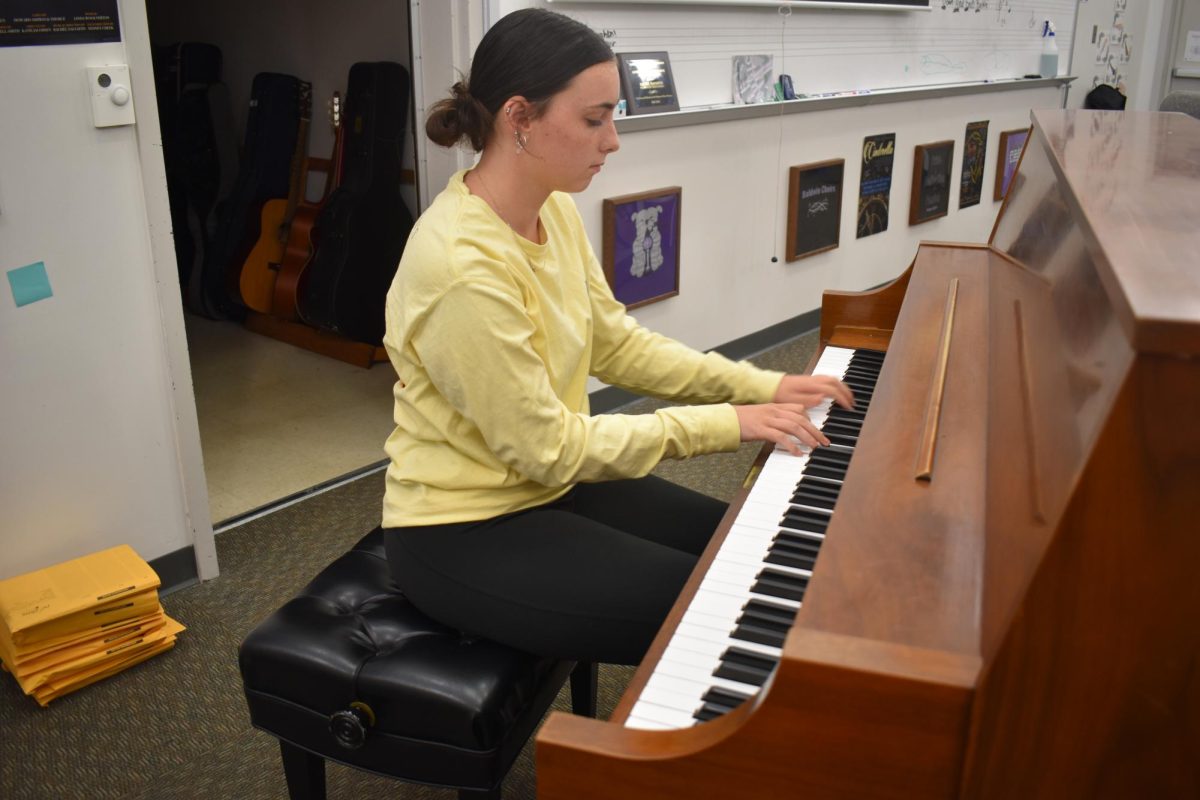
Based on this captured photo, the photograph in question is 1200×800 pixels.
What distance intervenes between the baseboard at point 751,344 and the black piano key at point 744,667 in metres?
2.55

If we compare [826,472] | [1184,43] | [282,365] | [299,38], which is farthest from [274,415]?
[1184,43]

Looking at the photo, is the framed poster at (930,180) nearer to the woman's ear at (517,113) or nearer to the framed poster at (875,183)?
the framed poster at (875,183)

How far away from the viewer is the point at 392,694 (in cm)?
135

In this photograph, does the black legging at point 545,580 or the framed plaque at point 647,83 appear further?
the framed plaque at point 647,83

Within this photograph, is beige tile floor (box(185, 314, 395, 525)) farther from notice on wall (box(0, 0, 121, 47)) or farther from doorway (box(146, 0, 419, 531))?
notice on wall (box(0, 0, 121, 47))

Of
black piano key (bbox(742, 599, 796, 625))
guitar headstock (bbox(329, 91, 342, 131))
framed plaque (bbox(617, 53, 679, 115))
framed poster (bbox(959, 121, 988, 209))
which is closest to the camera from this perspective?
black piano key (bbox(742, 599, 796, 625))

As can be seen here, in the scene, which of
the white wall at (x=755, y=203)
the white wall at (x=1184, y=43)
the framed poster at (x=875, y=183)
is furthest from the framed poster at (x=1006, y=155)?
the white wall at (x=1184, y=43)

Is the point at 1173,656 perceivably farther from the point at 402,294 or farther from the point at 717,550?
the point at 402,294

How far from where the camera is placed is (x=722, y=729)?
34.9 inches

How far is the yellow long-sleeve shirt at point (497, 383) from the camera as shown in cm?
136

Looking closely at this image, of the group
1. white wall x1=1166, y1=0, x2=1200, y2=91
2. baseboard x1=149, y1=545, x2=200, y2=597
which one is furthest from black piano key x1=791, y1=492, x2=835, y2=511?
white wall x1=1166, y1=0, x2=1200, y2=91

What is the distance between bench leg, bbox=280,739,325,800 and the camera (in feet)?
4.89

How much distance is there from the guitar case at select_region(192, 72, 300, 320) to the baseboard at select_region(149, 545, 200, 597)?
2.27 meters

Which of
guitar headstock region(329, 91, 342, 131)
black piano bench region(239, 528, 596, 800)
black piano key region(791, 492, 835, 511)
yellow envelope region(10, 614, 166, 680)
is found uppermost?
guitar headstock region(329, 91, 342, 131)
